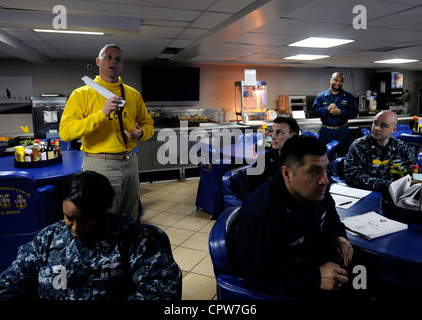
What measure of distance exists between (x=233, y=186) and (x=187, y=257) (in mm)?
1107

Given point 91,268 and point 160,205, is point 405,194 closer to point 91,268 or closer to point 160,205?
point 91,268

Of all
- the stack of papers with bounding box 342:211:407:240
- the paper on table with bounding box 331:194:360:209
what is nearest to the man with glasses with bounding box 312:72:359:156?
the paper on table with bounding box 331:194:360:209

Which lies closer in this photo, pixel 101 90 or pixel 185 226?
pixel 101 90

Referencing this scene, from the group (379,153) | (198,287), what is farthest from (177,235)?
(379,153)

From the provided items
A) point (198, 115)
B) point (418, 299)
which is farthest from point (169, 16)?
point (198, 115)

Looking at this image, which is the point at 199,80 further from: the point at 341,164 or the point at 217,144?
the point at 341,164

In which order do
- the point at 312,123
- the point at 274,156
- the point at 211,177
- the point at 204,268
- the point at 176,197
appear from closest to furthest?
the point at 274,156 → the point at 204,268 → the point at 211,177 → the point at 176,197 → the point at 312,123

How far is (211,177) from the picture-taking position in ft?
13.9

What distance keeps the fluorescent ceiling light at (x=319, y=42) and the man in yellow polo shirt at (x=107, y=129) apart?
387cm

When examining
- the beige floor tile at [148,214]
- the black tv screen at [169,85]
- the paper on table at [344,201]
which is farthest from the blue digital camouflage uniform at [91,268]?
the black tv screen at [169,85]

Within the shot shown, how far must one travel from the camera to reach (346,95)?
5359 mm

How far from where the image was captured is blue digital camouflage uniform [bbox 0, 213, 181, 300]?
3.97 feet

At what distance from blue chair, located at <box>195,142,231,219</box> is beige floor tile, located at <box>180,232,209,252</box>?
20.7 inches

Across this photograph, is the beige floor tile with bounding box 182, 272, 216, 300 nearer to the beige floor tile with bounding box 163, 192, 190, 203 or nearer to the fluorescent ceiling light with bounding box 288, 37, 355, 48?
the beige floor tile with bounding box 163, 192, 190, 203
